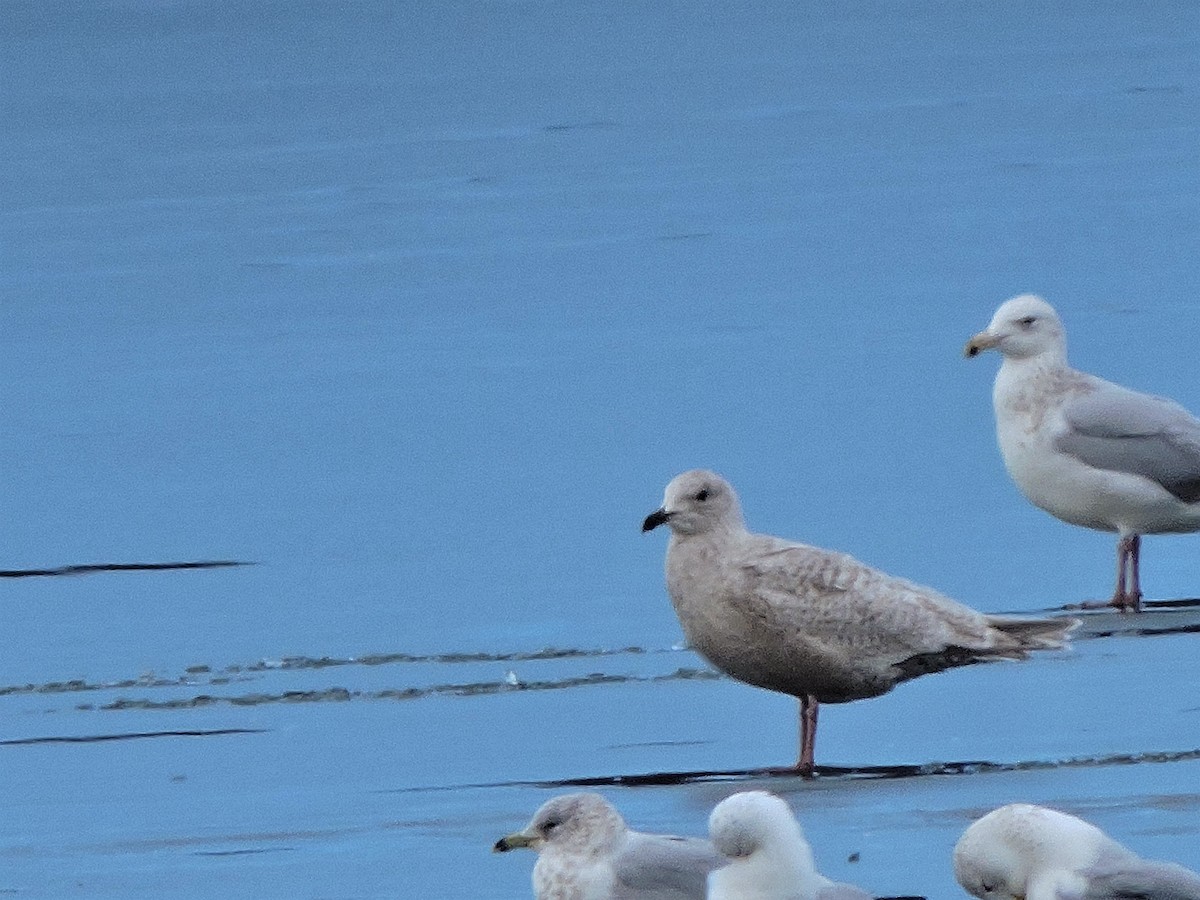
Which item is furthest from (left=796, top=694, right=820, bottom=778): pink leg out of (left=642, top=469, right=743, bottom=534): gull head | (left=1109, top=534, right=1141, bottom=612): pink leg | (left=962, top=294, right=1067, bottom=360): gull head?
(left=962, top=294, right=1067, bottom=360): gull head

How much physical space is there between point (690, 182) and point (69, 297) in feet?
14.2

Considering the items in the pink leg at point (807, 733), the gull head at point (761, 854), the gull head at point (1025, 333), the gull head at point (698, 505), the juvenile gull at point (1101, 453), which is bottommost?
the gull head at point (761, 854)

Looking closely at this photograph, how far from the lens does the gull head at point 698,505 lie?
7691mm

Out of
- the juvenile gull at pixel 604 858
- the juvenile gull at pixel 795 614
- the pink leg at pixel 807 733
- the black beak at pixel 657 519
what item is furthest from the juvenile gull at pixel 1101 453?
the juvenile gull at pixel 604 858

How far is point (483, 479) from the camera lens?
11.5m

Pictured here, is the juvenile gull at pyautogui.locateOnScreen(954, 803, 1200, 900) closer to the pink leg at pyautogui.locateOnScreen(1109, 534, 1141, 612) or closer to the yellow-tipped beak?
the yellow-tipped beak

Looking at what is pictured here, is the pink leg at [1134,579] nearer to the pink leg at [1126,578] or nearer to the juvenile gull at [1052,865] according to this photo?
the pink leg at [1126,578]

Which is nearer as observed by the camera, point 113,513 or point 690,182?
point 113,513

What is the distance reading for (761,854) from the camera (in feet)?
18.3

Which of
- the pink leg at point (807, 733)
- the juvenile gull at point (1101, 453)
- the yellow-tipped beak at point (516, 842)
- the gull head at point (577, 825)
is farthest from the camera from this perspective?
the juvenile gull at point (1101, 453)

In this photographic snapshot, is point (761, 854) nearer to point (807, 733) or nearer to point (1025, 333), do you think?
point (807, 733)

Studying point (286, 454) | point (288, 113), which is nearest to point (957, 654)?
point (286, 454)

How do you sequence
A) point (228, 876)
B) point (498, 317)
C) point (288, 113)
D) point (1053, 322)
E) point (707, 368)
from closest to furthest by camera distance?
point (228, 876) → point (1053, 322) → point (707, 368) → point (498, 317) → point (288, 113)

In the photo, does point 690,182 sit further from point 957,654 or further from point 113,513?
point 957,654
